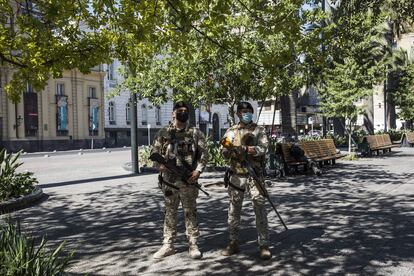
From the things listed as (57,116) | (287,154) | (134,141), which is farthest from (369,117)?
(57,116)

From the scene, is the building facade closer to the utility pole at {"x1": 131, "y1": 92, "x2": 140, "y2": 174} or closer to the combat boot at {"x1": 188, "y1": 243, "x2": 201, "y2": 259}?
the utility pole at {"x1": 131, "y1": 92, "x2": 140, "y2": 174}

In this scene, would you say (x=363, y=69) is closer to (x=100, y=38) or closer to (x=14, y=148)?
(x=100, y=38)

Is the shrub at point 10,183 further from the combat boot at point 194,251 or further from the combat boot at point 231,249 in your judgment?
the combat boot at point 231,249

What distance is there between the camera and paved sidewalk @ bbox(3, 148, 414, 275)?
508cm

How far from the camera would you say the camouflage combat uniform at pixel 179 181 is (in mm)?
5477

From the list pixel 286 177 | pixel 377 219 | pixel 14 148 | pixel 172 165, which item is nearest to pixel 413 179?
pixel 286 177

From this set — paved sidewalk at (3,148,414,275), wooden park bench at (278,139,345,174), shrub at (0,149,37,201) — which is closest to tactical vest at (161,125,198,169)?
paved sidewalk at (3,148,414,275)

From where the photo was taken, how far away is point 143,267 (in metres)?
5.11

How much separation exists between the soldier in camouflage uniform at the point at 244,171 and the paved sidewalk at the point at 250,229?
0.27 metres

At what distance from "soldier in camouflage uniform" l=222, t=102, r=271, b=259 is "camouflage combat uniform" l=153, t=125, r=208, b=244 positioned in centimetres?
37

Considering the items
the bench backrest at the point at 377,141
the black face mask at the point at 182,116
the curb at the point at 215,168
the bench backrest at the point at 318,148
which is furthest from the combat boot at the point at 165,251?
the bench backrest at the point at 377,141

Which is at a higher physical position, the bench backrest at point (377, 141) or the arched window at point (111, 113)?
the arched window at point (111, 113)

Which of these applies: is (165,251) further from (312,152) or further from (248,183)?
(312,152)

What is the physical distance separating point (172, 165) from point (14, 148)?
39.4 m
